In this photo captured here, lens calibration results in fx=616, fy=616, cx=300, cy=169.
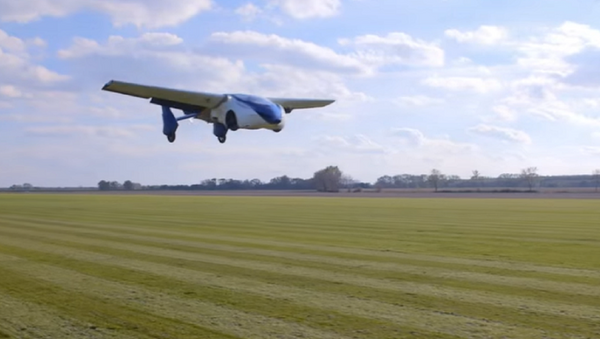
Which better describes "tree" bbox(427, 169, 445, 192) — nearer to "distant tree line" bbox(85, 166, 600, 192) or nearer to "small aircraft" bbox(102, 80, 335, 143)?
"distant tree line" bbox(85, 166, 600, 192)

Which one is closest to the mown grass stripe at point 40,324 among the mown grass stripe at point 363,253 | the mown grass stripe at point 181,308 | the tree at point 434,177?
the mown grass stripe at point 181,308

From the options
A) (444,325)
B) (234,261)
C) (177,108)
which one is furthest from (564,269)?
(177,108)

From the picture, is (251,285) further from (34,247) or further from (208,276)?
(34,247)

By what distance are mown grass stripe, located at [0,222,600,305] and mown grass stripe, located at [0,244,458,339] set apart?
310 centimetres

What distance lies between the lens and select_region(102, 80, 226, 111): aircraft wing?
1523 cm

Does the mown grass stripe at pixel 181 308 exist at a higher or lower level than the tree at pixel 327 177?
lower

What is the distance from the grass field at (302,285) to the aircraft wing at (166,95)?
4457mm

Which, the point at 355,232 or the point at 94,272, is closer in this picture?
the point at 94,272

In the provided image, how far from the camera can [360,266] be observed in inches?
677

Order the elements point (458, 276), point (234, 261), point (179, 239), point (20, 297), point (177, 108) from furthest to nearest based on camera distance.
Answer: point (179, 239)
point (234, 261)
point (177, 108)
point (458, 276)
point (20, 297)

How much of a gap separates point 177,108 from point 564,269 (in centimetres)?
1122

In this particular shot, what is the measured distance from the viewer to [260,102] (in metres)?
14.5

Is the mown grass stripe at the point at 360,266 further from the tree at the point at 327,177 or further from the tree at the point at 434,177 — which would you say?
the tree at the point at 434,177

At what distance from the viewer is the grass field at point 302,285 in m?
10.3
